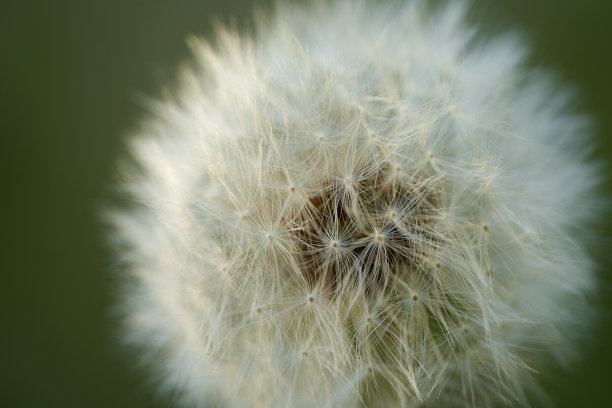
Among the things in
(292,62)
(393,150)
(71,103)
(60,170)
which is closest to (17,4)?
(71,103)

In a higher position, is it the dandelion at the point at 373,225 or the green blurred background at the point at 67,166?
the green blurred background at the point at 67,166

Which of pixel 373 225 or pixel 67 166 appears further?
pixel 67 166

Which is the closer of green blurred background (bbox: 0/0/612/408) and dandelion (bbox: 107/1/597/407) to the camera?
dandelion (bbox: 107/1/597/407)

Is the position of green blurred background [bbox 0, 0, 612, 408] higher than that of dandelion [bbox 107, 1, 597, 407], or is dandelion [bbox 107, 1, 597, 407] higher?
green blurred background [bbox 0, 0, 612, 408]

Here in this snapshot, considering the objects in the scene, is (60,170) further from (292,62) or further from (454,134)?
(454,134)
